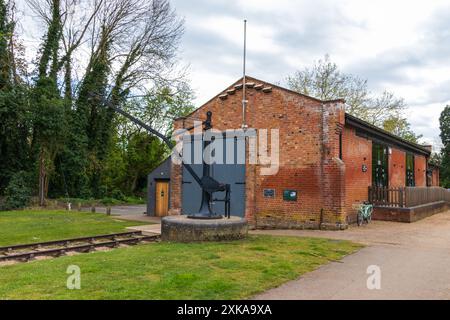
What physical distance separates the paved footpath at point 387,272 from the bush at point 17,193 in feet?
61.9

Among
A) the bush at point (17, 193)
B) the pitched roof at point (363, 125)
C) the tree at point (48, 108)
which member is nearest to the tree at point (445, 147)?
the pitched roof at point (363, 125)

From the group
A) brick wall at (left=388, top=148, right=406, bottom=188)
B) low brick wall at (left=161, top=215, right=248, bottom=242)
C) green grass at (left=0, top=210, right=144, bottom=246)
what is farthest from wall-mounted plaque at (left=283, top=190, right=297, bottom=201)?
brick wall at (left=388, top=148, right=406, bottom=188)

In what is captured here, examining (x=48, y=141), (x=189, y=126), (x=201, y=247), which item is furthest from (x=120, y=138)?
(x=201, y=247)

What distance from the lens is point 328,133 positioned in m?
14.6

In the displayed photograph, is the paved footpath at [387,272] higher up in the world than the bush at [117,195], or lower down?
lower down

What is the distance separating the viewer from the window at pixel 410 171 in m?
24.6

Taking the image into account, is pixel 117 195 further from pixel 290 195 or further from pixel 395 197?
pixel 395 197

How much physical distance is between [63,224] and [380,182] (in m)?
14.4

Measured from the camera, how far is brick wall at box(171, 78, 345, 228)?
1455 centimetres

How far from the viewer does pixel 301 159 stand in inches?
599

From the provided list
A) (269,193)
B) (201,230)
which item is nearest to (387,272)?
(201,230)

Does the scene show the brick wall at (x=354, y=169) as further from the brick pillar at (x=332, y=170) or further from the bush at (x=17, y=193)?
the bush at (x=17, y=193)

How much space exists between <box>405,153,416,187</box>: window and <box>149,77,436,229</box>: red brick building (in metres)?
7.40

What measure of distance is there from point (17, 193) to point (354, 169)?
64.9ft
